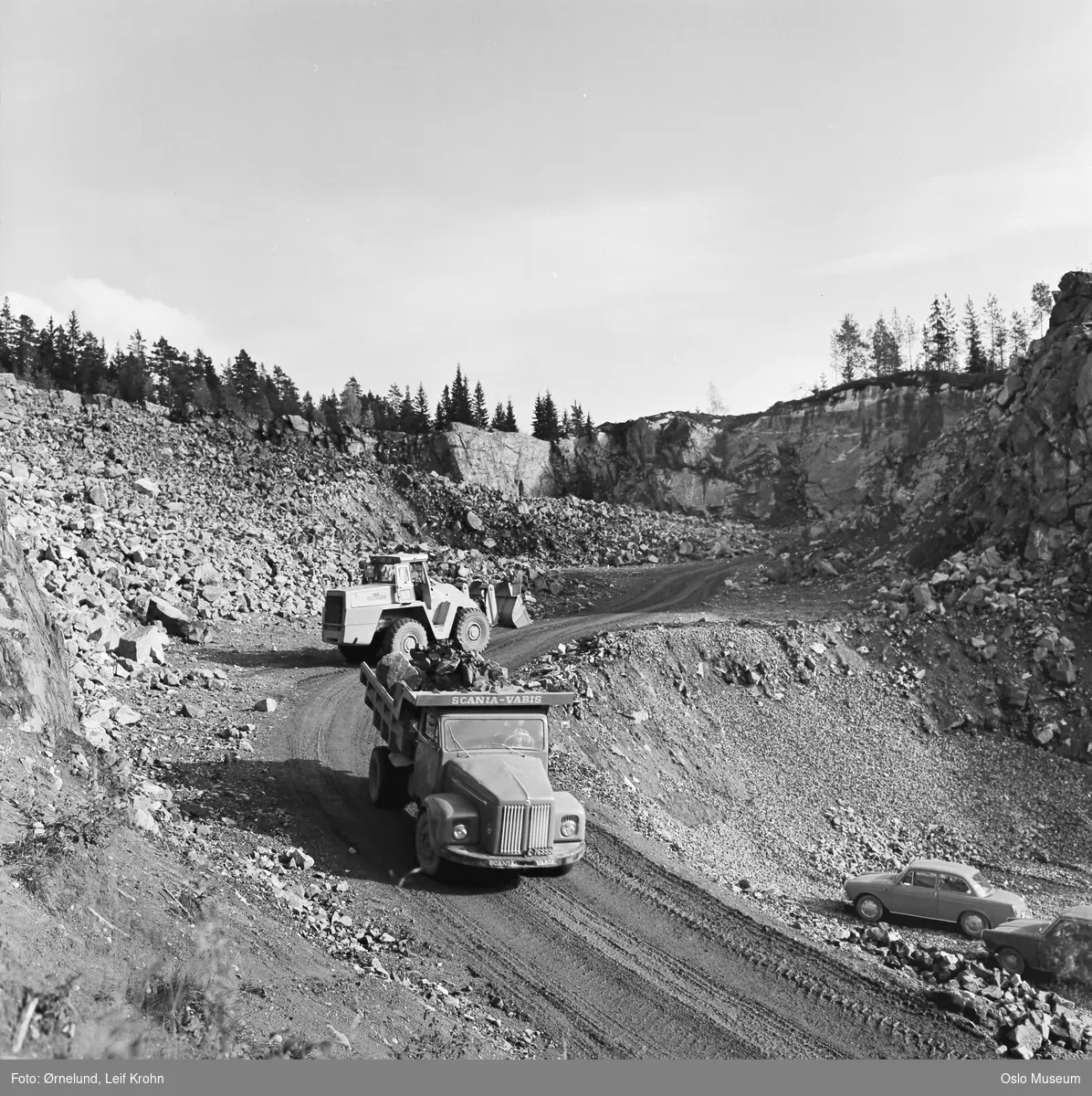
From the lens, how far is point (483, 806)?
32.5 ft

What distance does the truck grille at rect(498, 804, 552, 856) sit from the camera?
9797 mm

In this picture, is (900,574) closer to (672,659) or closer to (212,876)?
(672,659)

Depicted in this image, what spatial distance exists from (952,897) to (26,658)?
1321 cm

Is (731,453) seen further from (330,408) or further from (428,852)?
(428,852)

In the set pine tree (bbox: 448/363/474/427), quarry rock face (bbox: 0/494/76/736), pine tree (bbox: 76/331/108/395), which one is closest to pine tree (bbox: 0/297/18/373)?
pine tree (bbox: 76/331/108/395)

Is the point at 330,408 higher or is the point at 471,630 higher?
the point at 330,408

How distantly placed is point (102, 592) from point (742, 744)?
51.6 ft

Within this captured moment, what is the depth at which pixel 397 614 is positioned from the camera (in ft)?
69.3

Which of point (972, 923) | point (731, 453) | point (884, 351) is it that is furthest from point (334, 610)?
point (884, 351)

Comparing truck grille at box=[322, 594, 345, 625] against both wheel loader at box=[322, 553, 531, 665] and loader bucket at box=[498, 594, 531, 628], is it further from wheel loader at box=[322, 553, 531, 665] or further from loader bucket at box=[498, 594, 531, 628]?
loader bucket at box=[498, 594, 531, 628]

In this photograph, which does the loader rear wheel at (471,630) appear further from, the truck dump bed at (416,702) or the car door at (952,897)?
the car door at (952,897)

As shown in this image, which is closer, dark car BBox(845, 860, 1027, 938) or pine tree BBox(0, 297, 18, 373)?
dark car BBox(845, 860, 1027, 938)

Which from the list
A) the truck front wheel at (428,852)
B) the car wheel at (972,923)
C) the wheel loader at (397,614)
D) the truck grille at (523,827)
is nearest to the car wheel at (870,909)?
the car wheel at (972,923)

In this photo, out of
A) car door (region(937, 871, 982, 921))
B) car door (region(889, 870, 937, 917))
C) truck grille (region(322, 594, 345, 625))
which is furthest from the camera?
truck grille (region(322, 594, 345, 625))
